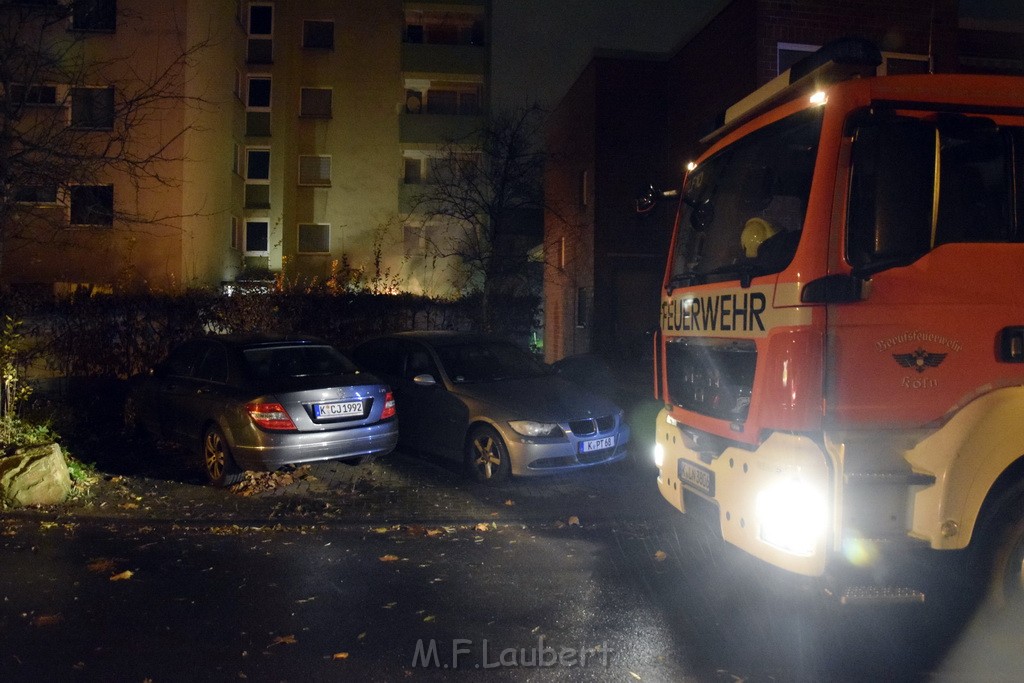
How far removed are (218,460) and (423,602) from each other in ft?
13.1

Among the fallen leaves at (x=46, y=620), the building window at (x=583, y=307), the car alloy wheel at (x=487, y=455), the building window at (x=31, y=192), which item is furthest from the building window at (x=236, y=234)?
the fallen leaves at (x=46, y=620)

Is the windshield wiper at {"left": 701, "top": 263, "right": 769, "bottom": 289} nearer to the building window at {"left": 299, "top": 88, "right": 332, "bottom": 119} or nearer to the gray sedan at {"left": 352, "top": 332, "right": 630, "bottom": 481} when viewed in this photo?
the gray sedan at {"left": 352, "top": 332, "right": 630, "bottom": 481}

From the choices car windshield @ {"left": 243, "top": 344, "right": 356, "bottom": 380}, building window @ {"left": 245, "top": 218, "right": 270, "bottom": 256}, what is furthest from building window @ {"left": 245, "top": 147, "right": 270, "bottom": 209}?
car windshield @ {"left": 243, "top": 344, "right": 356, "bottom": 380}

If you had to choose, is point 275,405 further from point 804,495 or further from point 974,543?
point 974,543

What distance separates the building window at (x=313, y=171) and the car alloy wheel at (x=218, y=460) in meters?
A: 23.7

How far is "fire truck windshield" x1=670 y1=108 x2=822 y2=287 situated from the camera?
4402 millimetres

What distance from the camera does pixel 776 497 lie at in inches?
166

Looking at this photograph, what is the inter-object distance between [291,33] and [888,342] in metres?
30.7

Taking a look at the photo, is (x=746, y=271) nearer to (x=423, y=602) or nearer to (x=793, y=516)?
(x=793, y=516)

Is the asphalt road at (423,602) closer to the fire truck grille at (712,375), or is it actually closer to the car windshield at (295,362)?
the fire truck grille at (712,375)

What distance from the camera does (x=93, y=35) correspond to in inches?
871

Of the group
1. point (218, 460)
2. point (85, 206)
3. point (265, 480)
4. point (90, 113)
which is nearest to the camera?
point (218, 460)

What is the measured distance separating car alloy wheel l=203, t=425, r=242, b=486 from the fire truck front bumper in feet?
16.3

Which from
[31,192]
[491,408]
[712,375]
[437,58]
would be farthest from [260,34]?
[712,375]
